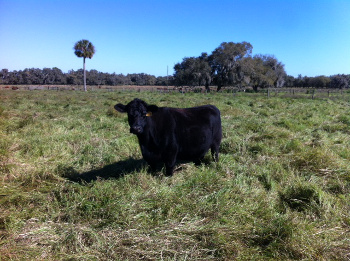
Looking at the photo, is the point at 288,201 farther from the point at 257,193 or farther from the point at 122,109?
the point at 122,109

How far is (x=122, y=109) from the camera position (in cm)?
404

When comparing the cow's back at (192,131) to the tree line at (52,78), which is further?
the tree line at (52,78)

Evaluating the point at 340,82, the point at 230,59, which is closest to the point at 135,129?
the point at 230,59

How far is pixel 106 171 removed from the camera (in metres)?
4.47

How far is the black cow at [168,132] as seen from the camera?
3827mm

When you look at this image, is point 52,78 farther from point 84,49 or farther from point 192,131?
point 192,131

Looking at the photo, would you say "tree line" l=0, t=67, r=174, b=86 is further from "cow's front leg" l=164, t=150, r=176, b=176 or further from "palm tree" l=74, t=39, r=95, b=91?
"cow's front leg" l=164, t=150, r=176, b=176

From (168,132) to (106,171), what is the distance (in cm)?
144

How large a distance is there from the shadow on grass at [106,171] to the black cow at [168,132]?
52 centimetres

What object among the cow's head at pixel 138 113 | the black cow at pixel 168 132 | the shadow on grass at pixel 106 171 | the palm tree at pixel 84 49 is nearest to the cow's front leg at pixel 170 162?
the black cow at pixel 168 132

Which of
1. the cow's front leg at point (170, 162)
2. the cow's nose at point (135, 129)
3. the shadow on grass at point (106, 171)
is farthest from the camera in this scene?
the shadow on grass at point (106, 171)

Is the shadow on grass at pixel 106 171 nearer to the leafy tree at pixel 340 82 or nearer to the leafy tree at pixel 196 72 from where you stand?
the leafy tree at pixel 196 72

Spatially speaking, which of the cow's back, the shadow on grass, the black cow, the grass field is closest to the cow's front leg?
the black cow

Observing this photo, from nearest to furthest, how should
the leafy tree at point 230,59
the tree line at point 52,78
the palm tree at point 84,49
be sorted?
the leafy tree at point 230,59, the palm tree at point 84,49, the tree line at point 52,78
